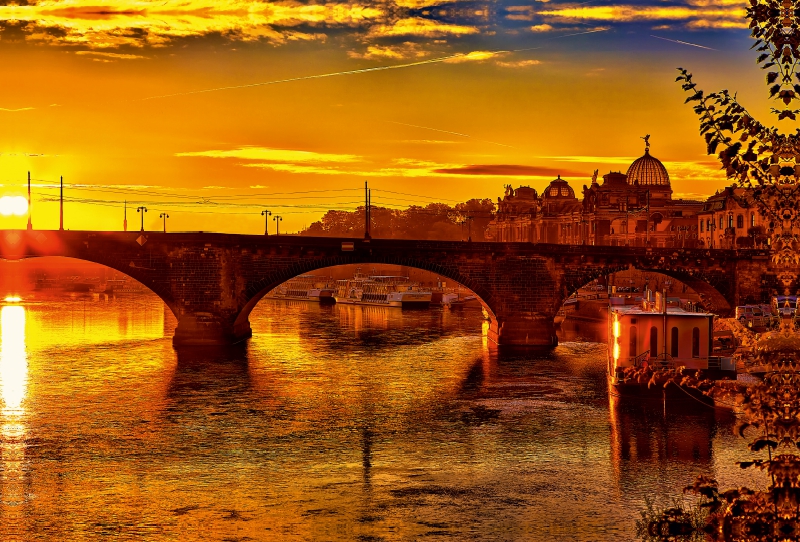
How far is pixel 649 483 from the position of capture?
3164 cm

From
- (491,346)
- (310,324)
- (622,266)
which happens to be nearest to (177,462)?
(491,346)

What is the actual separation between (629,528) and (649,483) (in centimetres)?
545

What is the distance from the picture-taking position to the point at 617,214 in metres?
159

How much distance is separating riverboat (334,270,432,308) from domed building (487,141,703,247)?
120 feet

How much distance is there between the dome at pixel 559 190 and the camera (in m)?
196

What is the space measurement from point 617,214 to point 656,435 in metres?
123

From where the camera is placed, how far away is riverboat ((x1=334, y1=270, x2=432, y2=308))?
129750 millimetres

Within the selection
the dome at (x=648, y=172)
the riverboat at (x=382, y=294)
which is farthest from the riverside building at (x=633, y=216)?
the riverboat at (x=382, y=294)

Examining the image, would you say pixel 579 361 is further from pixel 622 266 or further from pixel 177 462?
pixel 177 462

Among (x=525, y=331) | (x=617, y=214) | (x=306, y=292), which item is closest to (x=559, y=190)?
(x=617, y=214)

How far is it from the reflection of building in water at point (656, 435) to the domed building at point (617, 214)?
320 feet

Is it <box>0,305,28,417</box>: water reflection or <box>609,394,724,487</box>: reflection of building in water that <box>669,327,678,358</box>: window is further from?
<box>0,305,28,417</box>: water reflection

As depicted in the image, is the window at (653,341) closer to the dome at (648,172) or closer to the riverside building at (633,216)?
the riverside building at (633,216)

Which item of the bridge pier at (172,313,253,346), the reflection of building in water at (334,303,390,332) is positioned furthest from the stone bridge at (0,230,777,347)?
the reflection of building in water at (334,303,390,332)
